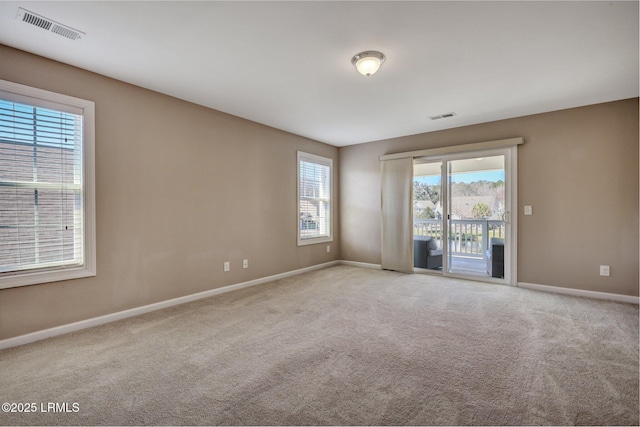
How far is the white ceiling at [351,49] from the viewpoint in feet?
6.60

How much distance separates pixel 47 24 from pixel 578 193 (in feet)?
18.9

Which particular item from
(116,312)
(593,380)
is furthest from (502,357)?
(116,312)

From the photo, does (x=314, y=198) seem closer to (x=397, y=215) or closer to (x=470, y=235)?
(x=397, y=215)

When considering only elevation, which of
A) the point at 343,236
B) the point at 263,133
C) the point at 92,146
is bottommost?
the point at 343,236

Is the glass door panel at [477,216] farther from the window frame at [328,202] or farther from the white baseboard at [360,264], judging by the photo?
the window frame at [328,202]

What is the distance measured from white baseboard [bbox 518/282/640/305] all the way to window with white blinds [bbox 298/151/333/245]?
132 inches

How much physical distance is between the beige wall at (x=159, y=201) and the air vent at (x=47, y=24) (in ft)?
1.94

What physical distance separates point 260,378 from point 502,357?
183 centimetres

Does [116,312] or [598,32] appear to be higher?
[598,32]

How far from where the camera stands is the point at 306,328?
2.85 meters

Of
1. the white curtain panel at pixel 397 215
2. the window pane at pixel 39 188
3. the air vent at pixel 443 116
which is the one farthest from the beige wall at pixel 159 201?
the air vent at pixel 443 116

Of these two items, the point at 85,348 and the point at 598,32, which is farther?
the point at 85,348

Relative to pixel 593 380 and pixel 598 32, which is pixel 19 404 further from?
pixel 598 32

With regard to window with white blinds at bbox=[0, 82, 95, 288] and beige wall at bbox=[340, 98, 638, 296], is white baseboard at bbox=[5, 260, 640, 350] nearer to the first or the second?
beige wall at bbox=[340, 98, 638, 296]
